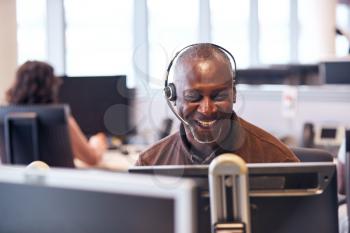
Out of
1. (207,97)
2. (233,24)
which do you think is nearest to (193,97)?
(207,97)

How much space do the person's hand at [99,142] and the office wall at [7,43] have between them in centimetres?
69

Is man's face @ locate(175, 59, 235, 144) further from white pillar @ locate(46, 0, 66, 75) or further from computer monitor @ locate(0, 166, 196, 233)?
white pillar @ locate(46, 0, 66, 75)

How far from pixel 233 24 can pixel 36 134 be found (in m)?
6.06

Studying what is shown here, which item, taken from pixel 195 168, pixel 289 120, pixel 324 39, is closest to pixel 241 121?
pixel 195 168

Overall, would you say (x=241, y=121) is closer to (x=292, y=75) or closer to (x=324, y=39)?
(x=292, y=75)

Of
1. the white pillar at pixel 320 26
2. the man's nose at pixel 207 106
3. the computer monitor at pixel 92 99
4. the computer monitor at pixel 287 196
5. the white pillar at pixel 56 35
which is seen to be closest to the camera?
the computer monitor at pixel 287 196

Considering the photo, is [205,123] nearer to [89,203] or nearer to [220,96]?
[220,96]

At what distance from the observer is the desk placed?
127 inches

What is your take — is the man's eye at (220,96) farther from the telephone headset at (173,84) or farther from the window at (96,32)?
the window at (96,32)

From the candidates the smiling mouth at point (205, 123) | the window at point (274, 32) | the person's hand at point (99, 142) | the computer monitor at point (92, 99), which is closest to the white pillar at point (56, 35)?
the computer monitor at point (92, 99)

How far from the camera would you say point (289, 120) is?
10.8 feet

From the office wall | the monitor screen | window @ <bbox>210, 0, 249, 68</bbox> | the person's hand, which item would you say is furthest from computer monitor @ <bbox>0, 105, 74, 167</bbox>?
window @ <bbox>210, 0, 249, 68</bbox>

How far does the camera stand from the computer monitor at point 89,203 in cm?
76

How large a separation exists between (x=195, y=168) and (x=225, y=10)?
7391mm
